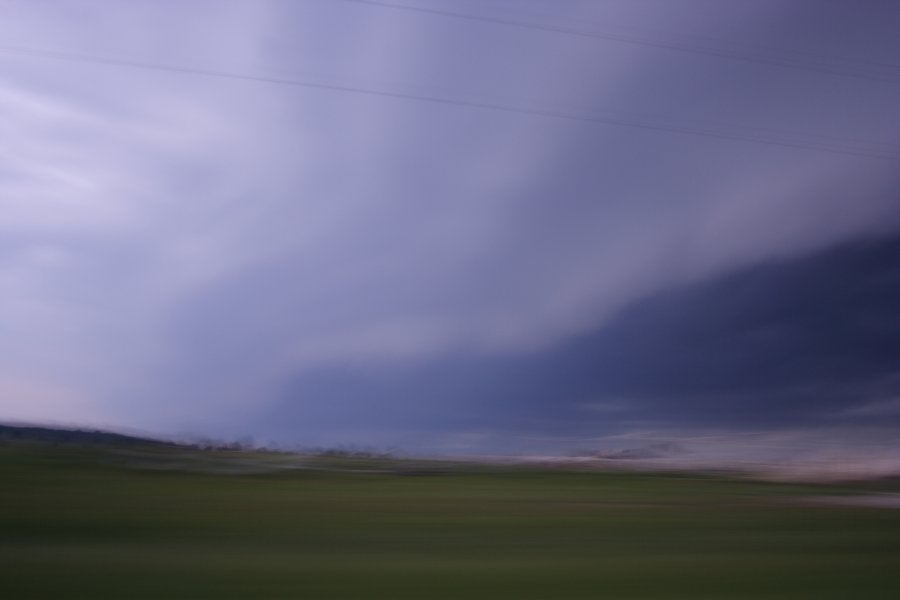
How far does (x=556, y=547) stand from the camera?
12.1m

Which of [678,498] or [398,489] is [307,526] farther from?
[678,498]

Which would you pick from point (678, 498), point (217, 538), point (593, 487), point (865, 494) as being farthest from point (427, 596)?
point (865, 494)

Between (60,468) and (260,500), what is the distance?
5.08 m

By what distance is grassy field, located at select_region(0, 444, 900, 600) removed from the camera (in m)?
9.27

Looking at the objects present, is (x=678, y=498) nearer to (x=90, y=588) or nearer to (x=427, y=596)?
(x=427, y=596)

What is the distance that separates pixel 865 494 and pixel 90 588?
716 inches

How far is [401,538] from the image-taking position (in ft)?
41.3

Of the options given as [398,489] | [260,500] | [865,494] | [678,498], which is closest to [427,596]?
[260,500]

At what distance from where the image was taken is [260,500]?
16.1 metres

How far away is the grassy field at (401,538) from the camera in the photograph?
9266 millimetres

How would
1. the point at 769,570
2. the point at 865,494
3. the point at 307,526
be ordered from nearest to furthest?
the point at 769,570 → the point at 307,526 → the point at 865,494

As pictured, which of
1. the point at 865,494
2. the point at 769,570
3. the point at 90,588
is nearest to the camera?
the point at 90,588

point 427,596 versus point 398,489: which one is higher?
point 398,489

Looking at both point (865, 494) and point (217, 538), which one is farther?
point (865, 494)
